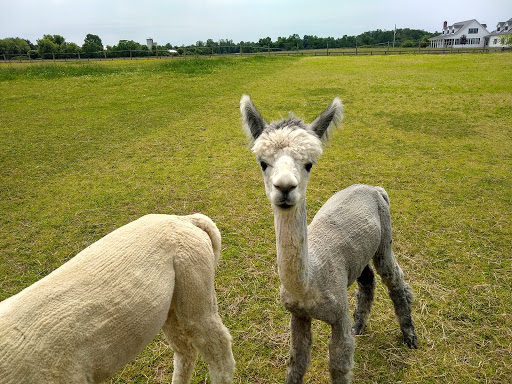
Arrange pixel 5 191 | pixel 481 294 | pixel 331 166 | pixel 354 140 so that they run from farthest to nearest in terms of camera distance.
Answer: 1. pixel 354 140
2. pixel 331 166
3. pixel 5 191
4. pixel 481 294

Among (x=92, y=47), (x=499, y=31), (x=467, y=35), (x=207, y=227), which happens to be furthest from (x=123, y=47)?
(x=499, y=31)

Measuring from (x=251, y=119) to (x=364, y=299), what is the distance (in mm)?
2300

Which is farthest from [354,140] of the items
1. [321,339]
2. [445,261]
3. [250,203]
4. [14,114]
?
[14,114]

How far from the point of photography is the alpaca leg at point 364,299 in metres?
3.40

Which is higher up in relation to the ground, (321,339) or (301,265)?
(301,265)

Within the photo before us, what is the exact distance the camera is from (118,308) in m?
1.95

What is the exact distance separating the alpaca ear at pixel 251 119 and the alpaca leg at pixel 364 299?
195 centimetres

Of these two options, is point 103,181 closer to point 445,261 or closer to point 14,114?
point 445,261

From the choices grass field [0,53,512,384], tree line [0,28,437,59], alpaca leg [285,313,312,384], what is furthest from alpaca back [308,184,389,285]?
tree line [0,28,437,59]

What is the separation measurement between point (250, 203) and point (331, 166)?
2416mm

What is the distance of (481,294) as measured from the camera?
383 centimetres

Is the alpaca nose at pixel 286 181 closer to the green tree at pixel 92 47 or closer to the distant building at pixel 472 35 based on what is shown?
the green tree at pixel 92 47

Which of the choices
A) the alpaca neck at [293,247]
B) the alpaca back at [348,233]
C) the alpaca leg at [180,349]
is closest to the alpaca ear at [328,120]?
the alpaca neck at [293,247]

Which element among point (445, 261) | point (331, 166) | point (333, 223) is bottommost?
point (445, 261)
